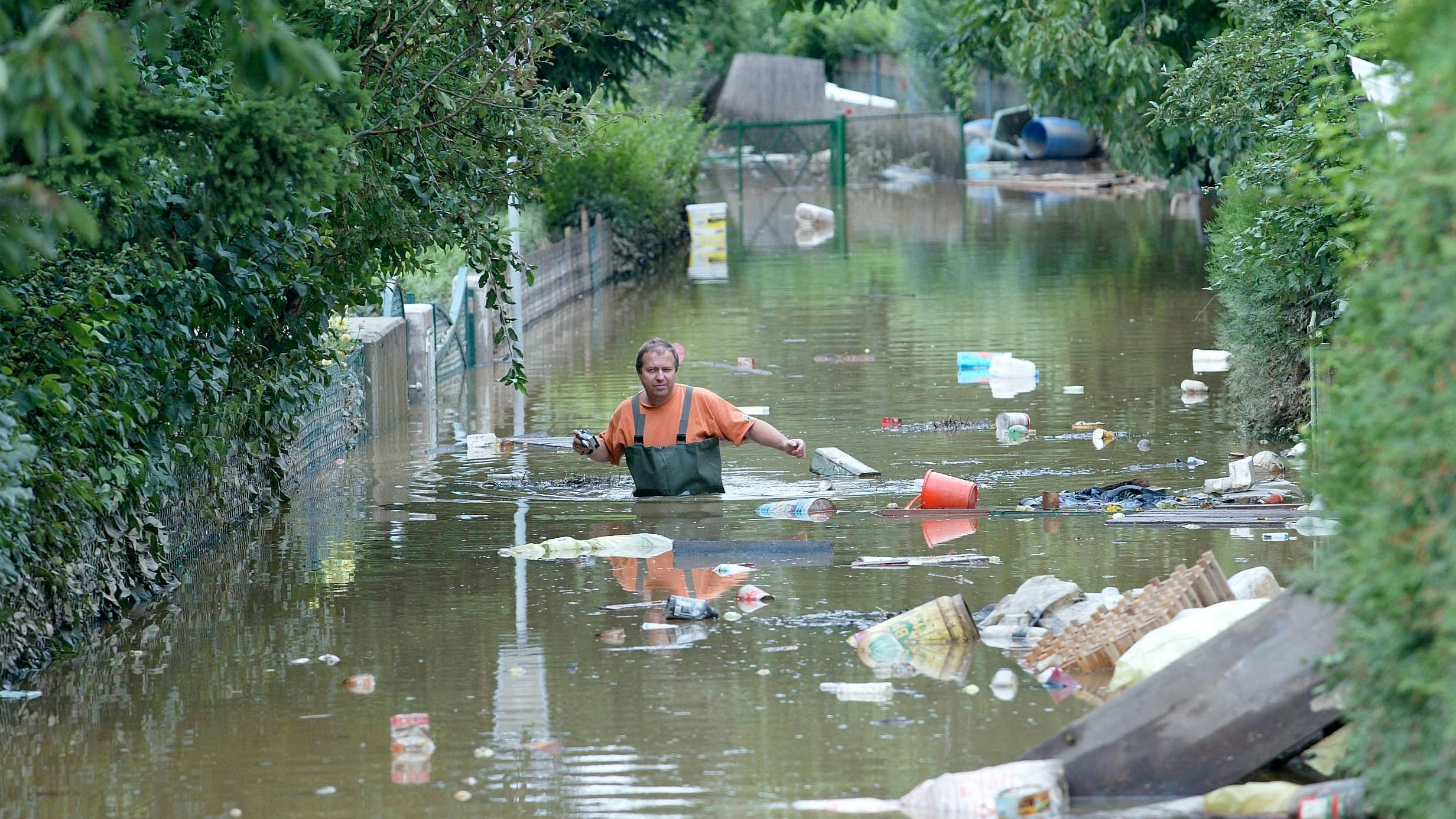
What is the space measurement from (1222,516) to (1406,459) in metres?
5.16

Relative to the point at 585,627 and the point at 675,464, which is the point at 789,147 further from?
the point at 585,627

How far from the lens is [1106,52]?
729 inches

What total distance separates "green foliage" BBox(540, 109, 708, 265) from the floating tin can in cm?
1809

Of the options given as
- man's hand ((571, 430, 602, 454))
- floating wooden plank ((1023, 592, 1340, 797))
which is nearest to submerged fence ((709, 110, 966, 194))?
man's hand ((571, 430, 602, 454))

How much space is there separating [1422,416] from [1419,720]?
74 cm

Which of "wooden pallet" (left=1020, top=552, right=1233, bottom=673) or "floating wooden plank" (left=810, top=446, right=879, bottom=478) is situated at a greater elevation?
"floating wooden plank" (left=810, top=446, right=879, bottom=478)

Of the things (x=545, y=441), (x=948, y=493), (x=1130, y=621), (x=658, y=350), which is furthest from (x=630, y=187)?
(x=1130, y=621)

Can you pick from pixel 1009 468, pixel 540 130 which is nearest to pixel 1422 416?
pixel 540 130

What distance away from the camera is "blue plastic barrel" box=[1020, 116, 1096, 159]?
4738 centimetres

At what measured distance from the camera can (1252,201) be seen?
11.1 metres

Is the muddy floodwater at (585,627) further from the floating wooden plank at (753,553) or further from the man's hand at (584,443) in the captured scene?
the man's hand at (584,443)

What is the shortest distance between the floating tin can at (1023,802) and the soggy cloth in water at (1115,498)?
4584 millimetres

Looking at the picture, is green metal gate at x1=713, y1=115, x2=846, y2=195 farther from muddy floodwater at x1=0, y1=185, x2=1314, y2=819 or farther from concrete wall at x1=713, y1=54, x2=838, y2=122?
muddy floodwater at x1=0, y1=185, x2=1314, y2=819

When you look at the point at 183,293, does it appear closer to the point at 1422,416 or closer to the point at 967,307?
the point at 1422,416
